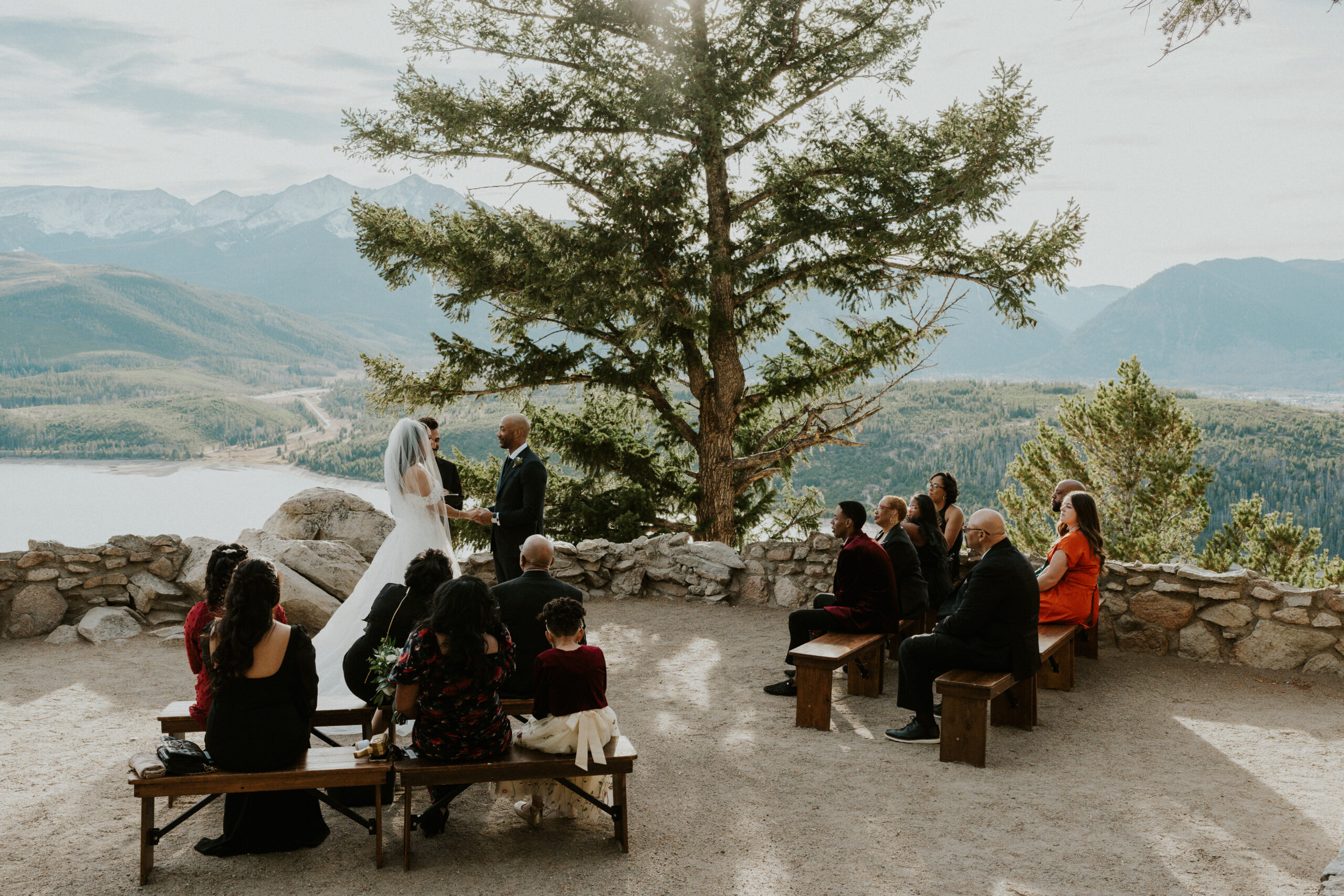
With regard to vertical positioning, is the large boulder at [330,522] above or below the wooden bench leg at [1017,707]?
above

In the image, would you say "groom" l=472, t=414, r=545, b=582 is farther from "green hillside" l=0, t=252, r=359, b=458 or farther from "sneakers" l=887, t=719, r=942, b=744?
"green hillside" l=0, t=252, r=359, b=458

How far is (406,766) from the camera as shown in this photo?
3387 millimetres

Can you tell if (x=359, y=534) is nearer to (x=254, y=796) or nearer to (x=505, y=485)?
(x=505, y=485)

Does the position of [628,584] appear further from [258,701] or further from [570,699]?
[258,701]

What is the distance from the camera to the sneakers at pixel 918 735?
16.3 feet

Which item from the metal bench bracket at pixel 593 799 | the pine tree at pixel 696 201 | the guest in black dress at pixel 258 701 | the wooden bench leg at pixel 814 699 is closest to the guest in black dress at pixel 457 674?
the metal bench bracket at pixel 593 799

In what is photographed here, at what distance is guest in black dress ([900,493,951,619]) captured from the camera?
6328mm

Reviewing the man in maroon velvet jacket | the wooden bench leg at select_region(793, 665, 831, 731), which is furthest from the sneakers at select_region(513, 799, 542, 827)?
the man in maroon velvet jacket

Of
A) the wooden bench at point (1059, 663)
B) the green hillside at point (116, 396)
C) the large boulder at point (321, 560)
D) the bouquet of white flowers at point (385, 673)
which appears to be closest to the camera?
the bouquet of white flowers at point (385, 673)

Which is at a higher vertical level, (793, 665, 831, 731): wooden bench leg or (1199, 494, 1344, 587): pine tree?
(793, 665, 831, 731): wooden bench leg

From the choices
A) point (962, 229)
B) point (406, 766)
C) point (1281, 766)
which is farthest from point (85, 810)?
point (962, 229)

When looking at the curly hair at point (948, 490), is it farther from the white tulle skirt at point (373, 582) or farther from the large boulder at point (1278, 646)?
the white tulle skirt at point (373, 582)

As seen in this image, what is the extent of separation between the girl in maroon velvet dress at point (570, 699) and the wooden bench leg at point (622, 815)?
147mm

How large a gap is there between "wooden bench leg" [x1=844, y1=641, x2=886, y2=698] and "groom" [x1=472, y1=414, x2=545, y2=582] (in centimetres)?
250
